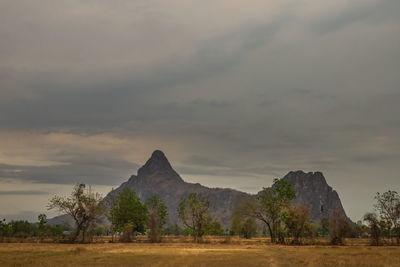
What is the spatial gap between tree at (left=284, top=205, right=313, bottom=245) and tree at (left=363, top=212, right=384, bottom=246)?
11442 mm

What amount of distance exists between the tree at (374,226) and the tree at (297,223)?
11442 mm

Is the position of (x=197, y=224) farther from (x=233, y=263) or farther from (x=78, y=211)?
(x=233, y=263)

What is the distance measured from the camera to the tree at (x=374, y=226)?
73.9 m

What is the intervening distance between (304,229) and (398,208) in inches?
853

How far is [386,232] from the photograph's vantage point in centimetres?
7819

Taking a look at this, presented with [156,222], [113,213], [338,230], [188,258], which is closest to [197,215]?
[156,222]

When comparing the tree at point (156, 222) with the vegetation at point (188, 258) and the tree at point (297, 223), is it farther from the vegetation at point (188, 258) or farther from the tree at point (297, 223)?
the vegetation at point (188, 258)

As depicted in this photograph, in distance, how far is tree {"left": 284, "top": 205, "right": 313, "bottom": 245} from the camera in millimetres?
76750

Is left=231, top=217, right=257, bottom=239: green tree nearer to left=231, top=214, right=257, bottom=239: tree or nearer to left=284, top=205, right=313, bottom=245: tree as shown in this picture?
left=231, top=214, right=257, bottom=239: tree

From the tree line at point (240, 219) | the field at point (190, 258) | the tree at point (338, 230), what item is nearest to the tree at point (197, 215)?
the tree line at point (240, 219)

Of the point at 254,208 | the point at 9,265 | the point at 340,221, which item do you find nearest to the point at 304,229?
the point at 340,221

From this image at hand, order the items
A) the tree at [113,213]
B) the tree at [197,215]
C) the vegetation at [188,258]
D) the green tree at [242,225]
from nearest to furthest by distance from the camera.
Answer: the vegetation at [188,258] → the tree at [197,215] → the green tree at [242,225] → the tree at [113,213]

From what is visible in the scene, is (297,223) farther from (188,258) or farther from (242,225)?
(188,258)

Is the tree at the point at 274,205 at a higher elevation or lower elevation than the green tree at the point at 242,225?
higher
